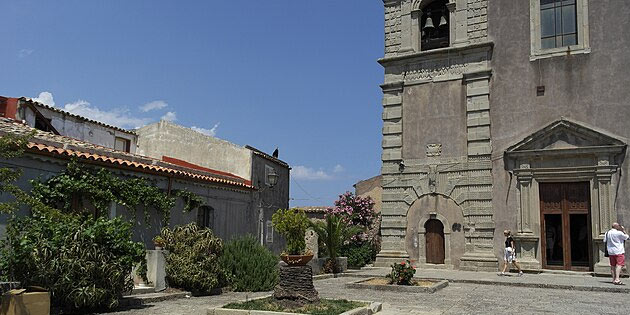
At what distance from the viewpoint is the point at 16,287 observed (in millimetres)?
8594

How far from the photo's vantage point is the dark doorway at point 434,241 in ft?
68.1

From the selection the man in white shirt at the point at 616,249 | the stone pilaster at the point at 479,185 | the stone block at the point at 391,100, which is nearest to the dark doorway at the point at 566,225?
the stone pilaster at the point at 479,185

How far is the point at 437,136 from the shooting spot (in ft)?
69.0

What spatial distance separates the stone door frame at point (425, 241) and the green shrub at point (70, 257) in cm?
1298

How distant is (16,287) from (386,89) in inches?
639

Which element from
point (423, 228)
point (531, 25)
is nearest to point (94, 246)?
point (423, 228)

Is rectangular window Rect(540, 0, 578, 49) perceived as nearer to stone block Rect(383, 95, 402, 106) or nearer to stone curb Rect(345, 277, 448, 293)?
stone block Rect(383, 95, 402, 106)

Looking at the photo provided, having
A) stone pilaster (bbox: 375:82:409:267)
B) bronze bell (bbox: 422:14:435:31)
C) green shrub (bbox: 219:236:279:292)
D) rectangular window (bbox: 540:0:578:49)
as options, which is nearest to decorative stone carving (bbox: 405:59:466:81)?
stone pilaster (bbox: 375:82:409:267)

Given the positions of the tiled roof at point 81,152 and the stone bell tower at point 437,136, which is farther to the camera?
the stone bell tower at point 437,136

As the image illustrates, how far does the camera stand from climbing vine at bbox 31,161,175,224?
11234mm

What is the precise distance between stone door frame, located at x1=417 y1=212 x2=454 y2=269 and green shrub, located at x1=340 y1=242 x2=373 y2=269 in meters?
2.40

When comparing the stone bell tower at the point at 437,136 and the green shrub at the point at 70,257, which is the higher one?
the stone bell tower at the point at 437,136

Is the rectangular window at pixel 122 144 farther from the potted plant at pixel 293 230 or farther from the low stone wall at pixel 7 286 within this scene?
the low stone wall at pixel 7 286

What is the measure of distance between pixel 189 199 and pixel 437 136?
9991mm
